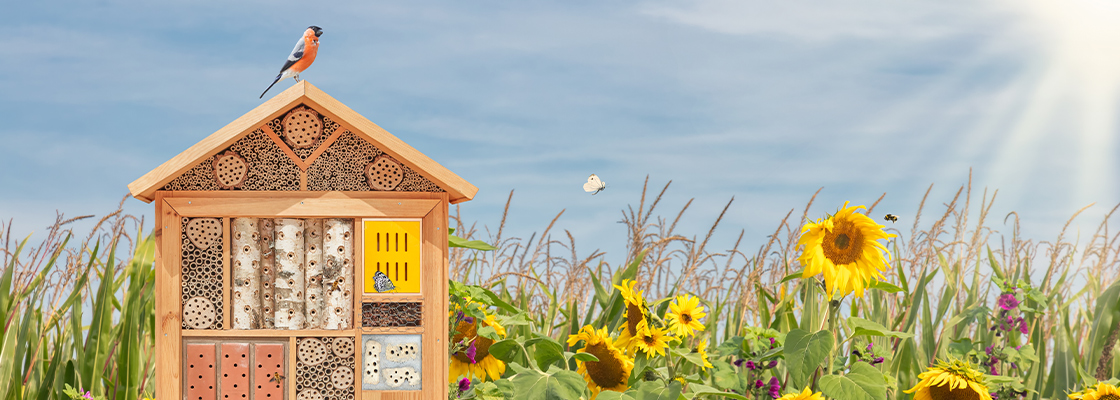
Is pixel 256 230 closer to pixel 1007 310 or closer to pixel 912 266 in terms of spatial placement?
pixel 1007 310

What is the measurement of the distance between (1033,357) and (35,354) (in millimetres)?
5375

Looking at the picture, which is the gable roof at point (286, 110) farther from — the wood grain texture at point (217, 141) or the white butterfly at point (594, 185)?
the white butterfly at point (594, 185)

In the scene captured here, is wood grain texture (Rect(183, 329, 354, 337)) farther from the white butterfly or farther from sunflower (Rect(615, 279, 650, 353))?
the white butterfly

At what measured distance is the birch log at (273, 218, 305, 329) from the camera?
3.11 m

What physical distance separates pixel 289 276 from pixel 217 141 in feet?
2.02

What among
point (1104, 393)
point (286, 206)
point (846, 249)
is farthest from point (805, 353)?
point (286, 206)

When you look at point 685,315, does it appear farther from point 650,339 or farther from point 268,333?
point 268,333

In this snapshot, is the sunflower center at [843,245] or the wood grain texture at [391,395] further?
the wood grain texture at [391,395]

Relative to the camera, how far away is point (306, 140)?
10.2 feet

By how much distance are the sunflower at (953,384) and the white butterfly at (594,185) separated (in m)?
1.93

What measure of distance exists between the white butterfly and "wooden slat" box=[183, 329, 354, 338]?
1.71 m

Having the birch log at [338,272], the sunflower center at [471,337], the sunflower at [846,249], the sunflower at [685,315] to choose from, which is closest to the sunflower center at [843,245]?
the sunflower at [846,249]

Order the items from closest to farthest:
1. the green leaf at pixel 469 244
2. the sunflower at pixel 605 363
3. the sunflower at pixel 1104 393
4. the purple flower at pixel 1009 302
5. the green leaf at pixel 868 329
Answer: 1. the green leaf at pixel 868 329
2. the sunflower at pixel 1104 393
3. the sunflower at pixel 605 363
4. the green leaf at pixel 469 244
5. the purple flower at pixel 1009 302

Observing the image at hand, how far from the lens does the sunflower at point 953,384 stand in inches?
119
